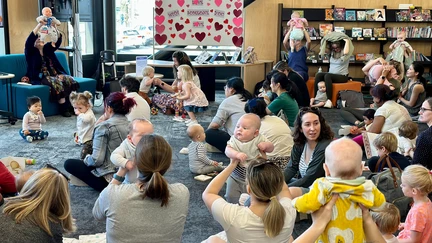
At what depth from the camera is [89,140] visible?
5.43 m

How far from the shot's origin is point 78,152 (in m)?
5.95

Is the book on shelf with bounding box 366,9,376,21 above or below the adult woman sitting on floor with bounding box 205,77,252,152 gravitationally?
above

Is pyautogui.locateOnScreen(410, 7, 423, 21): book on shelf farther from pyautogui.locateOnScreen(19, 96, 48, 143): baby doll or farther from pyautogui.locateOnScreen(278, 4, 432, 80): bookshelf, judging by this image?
pyautogui.locateOnScreen(19, 96, 48, 143): baby doll

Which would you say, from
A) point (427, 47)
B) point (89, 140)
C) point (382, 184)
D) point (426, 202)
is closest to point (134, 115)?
point (89, 140)

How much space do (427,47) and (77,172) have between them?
7.97 meters

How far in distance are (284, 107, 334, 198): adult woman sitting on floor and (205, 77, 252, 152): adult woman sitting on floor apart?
5.04ft

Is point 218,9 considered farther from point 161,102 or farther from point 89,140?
point 89,140

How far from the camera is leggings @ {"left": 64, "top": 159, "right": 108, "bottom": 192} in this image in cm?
463

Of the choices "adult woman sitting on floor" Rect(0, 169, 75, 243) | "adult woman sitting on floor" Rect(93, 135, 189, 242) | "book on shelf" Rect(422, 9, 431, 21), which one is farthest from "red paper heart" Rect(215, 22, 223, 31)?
"adult woman sitting on floor" Rect(0, 169, 75, 243)

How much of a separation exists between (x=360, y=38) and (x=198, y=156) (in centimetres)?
596

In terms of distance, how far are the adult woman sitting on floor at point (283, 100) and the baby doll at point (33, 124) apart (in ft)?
9.28

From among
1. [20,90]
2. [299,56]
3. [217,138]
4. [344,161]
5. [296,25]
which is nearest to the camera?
[344,161]

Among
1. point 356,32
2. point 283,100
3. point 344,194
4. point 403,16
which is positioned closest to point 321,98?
point 356,32

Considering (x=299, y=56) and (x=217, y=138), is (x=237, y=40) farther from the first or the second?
(x=217, y=138)
